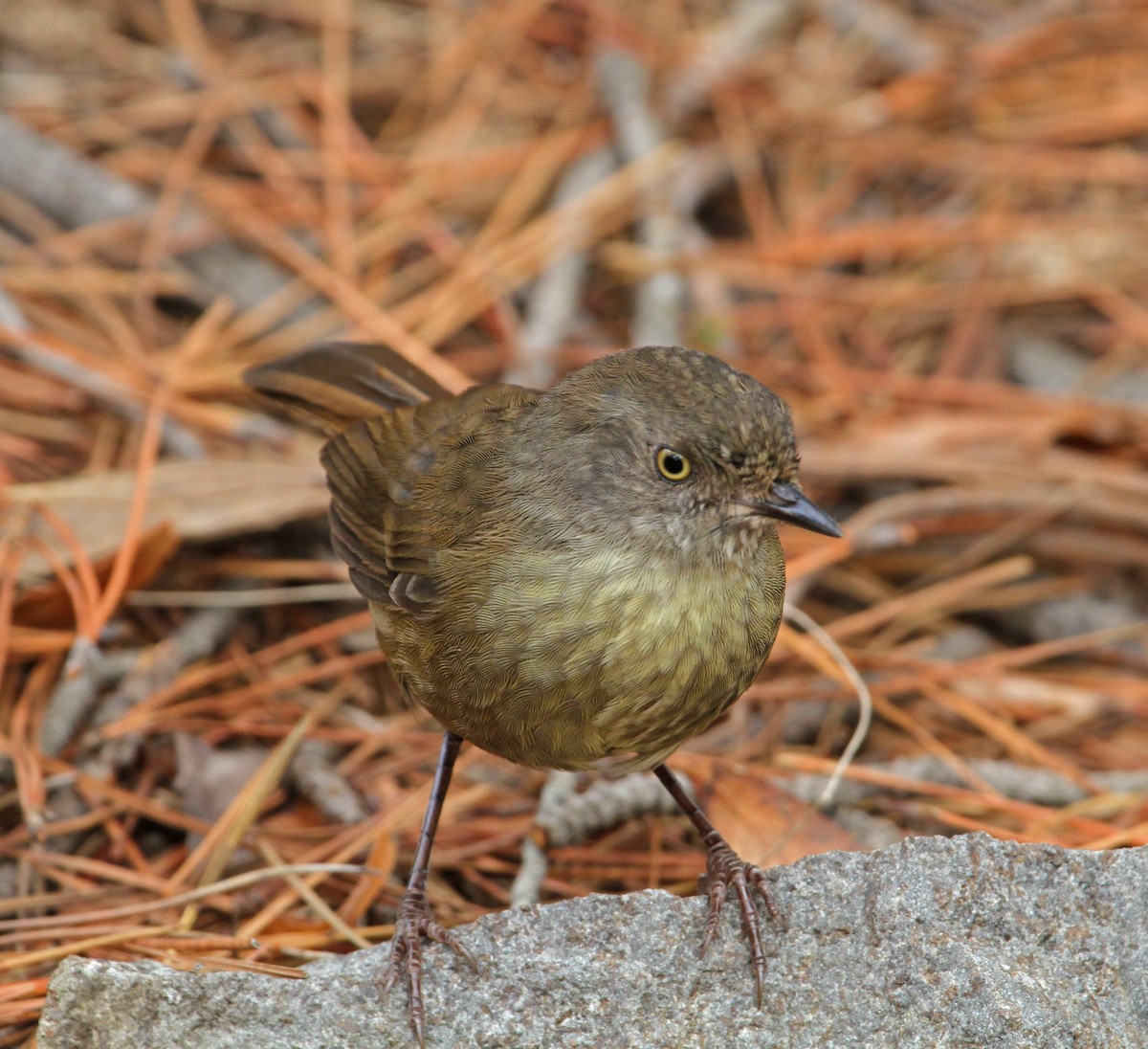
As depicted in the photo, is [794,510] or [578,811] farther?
[578,811]

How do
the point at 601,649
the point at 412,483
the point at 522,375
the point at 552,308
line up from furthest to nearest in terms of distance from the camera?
the point at 552,308, the point at 522,375, the point at 412,483, the point at 601,649

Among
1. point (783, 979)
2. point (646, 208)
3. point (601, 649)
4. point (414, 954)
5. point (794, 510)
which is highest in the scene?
point (646, 208)

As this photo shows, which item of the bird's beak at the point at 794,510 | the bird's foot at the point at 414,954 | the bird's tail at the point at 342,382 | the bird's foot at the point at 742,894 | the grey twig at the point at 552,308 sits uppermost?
the grey twig at the point at 552,308

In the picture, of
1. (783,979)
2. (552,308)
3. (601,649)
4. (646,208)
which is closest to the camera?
(783,979)

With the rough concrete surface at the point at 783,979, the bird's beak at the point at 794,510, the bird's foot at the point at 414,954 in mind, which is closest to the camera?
the rough concrete surface at the point at 783,979

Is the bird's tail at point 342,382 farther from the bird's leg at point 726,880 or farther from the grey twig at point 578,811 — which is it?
the bird's leg at point 726,880

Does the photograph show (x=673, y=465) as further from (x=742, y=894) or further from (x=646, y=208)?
(x=646, y=208)

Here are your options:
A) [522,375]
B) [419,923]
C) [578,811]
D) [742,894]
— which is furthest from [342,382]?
[742,894]

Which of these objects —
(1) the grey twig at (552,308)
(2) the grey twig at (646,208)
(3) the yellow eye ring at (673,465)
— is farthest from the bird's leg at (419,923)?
(2) the grey twig at (646,208)
